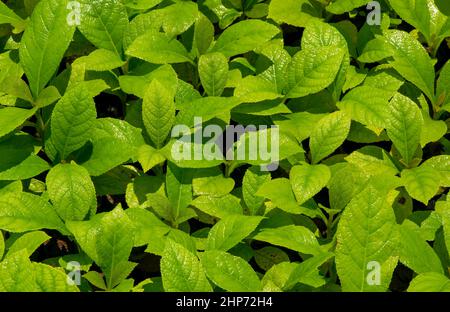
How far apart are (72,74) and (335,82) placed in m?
0.90

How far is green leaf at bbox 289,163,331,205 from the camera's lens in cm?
189

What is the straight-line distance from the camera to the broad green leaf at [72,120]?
1.97 m

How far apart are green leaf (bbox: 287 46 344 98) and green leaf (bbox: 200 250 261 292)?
66 centimetres

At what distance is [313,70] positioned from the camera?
84.3 inches

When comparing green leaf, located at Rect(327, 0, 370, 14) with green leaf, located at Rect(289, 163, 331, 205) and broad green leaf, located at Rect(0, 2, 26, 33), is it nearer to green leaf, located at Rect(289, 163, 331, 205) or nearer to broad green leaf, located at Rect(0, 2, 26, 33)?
green leaf, located at Rect(289, 163, 331, 205)

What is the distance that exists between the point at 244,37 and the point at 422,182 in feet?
2.61

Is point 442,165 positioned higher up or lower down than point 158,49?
lower down

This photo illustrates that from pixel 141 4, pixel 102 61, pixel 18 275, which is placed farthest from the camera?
pixel 141 4

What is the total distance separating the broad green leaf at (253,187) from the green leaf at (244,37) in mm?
488

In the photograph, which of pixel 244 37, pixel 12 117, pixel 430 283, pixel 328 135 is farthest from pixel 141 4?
pixel 430 283

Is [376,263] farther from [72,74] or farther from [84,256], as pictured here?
[72,74]

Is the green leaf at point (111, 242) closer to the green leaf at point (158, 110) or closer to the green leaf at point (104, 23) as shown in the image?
the green leaf at point (158, 110)

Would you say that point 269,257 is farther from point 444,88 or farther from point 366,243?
point 444,88
